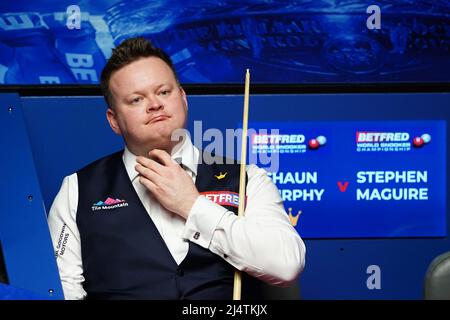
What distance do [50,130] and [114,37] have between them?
441mm

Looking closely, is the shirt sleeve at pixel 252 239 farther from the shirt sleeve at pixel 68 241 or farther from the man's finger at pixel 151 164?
the shirt sleeve at pixel 68 241

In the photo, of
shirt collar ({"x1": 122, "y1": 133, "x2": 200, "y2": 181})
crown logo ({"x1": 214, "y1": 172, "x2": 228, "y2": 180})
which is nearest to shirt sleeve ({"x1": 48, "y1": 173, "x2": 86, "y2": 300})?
shirt collar ({"x1": 122, "y1": 133, "x2": 200, "y2": 181})

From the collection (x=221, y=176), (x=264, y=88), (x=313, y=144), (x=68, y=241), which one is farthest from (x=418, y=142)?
(x=68, y=241)

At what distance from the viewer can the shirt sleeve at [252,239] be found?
194cm

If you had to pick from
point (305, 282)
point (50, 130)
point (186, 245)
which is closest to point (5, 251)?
point (186, 245)

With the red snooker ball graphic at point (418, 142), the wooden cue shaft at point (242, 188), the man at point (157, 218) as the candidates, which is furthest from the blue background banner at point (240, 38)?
the wooden cue shaft at point (242, 188)

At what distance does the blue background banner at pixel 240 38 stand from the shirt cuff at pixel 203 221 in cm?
118

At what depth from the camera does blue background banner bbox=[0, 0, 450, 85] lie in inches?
121

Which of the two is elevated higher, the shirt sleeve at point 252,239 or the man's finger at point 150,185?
the man's finger at point 150,185

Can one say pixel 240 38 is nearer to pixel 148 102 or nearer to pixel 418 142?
pixel 418 142

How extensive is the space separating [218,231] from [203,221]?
45mm

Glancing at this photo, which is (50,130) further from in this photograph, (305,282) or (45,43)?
(305,282)

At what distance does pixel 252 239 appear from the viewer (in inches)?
76.4

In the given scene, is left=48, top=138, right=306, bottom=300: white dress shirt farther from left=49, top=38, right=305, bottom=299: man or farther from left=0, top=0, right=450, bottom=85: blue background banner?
left=0, top=0, right=450, bottom=85: blue background banner
